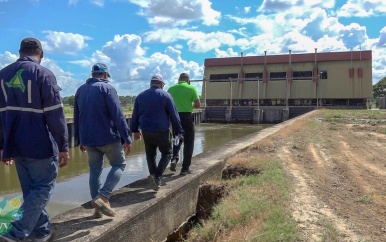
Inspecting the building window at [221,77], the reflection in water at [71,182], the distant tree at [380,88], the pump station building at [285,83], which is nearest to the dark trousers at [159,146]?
the reflection in water at [71,182]

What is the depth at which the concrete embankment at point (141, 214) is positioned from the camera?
350cm

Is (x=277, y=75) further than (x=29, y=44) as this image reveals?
Yes

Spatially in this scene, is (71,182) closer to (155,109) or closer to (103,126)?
(155,109)

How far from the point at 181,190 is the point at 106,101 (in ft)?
6.46

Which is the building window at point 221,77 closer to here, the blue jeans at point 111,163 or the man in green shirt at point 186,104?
the man in green shirt at point 186,104

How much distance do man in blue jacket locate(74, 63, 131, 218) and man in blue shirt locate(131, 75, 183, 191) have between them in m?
0.90

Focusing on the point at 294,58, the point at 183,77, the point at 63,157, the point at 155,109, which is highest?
the point at 294,58

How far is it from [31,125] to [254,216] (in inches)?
104

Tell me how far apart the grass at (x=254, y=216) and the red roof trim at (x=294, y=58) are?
46722 millimetres

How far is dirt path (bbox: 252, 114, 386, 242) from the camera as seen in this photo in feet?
13.2

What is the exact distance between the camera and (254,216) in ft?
14.5

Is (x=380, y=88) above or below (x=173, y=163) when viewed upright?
above

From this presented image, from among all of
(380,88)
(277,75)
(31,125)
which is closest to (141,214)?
(31,125)

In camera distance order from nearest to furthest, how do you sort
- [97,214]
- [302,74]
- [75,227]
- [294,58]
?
[75,227] → [97,214] → [302,74] → [294,58]
